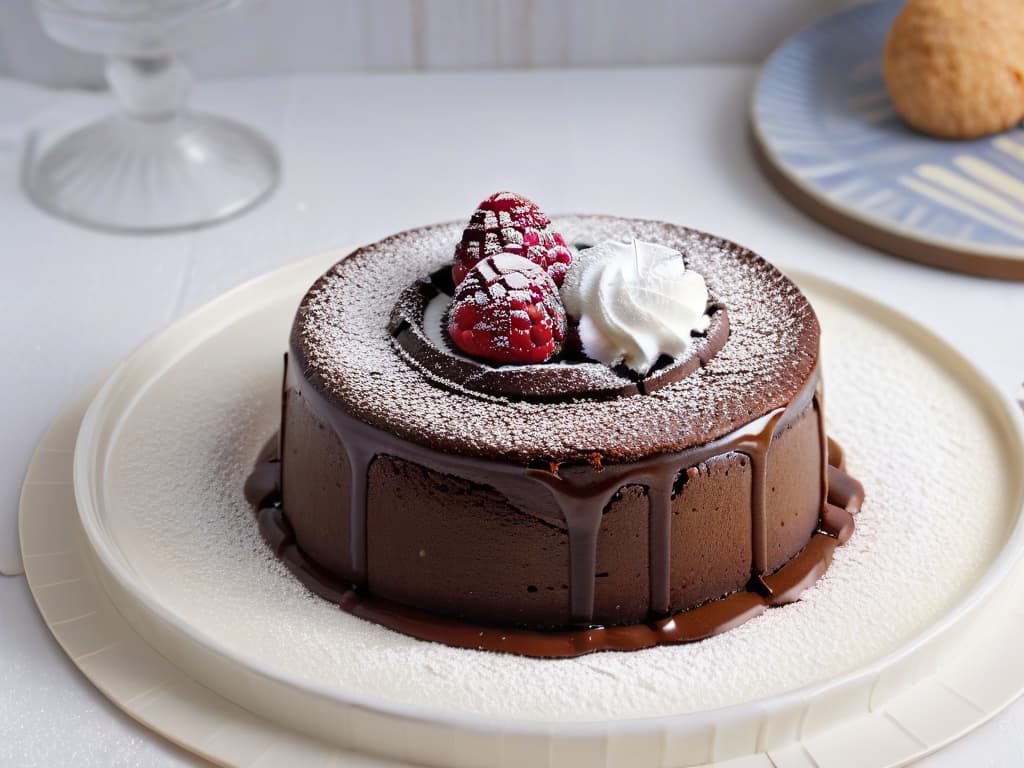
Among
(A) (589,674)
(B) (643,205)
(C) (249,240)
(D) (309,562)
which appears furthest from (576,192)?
(A) (589,674)

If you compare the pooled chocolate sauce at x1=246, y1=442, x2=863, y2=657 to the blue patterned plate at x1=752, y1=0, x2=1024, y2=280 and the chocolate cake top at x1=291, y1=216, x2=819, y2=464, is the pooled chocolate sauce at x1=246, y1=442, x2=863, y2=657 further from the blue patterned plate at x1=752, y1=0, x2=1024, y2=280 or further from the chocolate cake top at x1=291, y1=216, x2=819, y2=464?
the blue patterned plate at x1=752, y1=0, x2=1024, y2=280

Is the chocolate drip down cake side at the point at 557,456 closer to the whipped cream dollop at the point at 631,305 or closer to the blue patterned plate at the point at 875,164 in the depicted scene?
the whipped cream dollop at the point at 631,305

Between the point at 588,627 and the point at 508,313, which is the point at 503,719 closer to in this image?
the point at 588,627

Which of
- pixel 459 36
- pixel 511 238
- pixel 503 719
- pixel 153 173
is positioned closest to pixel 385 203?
Answer: pixel 153 173

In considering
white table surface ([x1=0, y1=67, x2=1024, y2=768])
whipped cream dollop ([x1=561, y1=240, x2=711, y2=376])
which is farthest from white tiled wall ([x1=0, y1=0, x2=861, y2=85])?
whipped cream dollop ([x1=561, y1=240, x2=711, y2=376])

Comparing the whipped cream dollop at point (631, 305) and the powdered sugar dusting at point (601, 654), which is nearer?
the powdered sugar dusting at point (601, 654)

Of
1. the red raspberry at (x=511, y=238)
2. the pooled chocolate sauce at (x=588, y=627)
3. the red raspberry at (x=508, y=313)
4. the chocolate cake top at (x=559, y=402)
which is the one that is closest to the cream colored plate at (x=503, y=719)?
the pooled chocolate sauce at (x=588, y=627)
